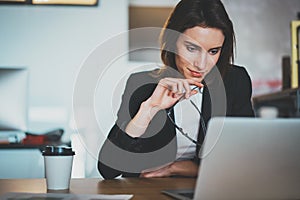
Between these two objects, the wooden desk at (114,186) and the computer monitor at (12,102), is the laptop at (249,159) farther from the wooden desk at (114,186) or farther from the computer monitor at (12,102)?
the computer monitor at (12,102)

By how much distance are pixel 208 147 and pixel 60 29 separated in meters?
Result: 2.22

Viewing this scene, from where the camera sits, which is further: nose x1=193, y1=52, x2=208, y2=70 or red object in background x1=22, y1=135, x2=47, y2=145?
red object in background x1=22, y1=135, x2=47, y2=145

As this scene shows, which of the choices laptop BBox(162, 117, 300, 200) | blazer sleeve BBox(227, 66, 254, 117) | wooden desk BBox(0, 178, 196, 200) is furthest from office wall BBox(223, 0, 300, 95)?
laptop BBox(162, 117, 300, 200)

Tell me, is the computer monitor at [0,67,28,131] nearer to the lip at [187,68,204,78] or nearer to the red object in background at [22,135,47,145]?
the red object in background at [22,135,47,145]

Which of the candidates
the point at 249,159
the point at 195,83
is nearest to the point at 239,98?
the point at 195,83

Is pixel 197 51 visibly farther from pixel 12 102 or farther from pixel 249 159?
pixel 249 159

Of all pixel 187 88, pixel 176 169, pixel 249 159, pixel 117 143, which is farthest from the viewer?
pixel 117 143

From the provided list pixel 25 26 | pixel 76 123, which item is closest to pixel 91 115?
A: pixel 76 123

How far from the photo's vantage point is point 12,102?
119 inches

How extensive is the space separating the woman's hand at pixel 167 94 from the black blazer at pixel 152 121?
0.05m

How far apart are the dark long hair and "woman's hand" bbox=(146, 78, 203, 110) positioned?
23cm

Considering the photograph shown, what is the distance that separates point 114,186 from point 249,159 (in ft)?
1.89

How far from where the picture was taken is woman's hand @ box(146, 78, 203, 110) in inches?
86.0

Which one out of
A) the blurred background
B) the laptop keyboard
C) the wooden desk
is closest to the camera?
the laptop keyboard
